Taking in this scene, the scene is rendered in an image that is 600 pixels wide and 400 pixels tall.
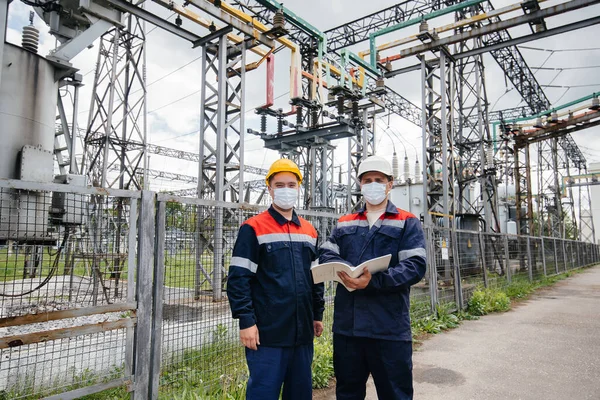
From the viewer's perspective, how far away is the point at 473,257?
9914mm

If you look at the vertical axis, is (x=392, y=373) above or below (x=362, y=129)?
below

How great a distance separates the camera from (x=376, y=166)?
10.3 ft

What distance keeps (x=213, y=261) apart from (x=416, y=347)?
361cm

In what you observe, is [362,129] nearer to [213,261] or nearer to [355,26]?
[355,26]

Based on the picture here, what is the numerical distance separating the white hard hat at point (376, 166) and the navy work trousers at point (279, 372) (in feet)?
4.66

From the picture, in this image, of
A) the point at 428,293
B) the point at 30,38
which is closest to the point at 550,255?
the point at 428,293

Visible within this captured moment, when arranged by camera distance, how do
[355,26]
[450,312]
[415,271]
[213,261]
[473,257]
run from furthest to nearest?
[355,26]
[473,257]
[450,312]
[213,261]
[415,271]

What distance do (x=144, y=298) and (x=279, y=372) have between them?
1303 mm

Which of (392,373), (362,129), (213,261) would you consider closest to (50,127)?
(213,261)

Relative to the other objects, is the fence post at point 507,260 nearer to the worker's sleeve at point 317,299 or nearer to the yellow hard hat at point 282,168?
the worker's sleeve at point 317,299

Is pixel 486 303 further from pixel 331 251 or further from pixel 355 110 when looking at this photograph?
pixel 355 110

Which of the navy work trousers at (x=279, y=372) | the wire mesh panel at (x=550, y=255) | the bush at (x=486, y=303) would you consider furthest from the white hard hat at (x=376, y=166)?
the wire mesh panel at (x=550, y=255)

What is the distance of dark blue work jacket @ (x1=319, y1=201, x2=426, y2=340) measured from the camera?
107 inches

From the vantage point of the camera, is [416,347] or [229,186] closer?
[416,347]
